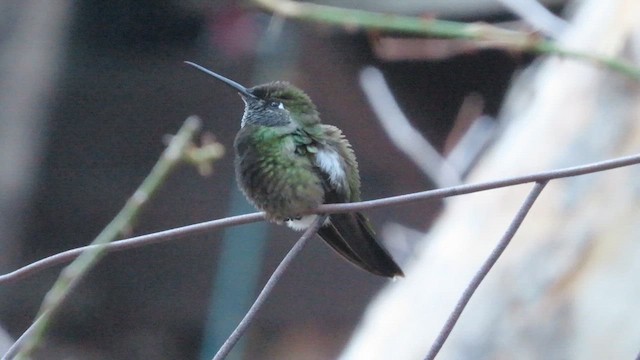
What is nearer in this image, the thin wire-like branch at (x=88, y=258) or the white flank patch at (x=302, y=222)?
the thin wire-like branch at (x=88, y=258)

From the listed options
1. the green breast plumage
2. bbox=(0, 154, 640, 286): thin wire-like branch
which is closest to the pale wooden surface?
the green breast plumage

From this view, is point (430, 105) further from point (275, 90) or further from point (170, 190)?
point (275, 90)

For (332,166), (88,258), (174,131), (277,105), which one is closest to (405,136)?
(277,105)

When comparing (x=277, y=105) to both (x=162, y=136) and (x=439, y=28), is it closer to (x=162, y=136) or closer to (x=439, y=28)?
(x=439, y=28)

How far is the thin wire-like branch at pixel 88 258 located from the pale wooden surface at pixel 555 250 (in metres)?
1.56

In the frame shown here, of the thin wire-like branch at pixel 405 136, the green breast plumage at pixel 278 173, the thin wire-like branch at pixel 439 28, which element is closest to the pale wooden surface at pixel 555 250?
the thin wire-like branch at pixel 405 136

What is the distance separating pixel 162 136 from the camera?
5082 millimetres

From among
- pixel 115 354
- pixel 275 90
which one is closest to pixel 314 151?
pixel 275 90

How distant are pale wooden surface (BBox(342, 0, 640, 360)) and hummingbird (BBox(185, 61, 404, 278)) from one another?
1192 mm

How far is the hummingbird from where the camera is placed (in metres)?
1.82

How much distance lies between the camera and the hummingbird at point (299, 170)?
1.82 m

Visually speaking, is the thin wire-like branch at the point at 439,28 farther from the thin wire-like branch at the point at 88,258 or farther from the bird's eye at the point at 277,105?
the thin wire-like branch at the point at 88,258

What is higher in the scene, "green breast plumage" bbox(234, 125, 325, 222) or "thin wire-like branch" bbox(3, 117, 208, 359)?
"green breast plumage" bbox(234, 125, 325, 222)

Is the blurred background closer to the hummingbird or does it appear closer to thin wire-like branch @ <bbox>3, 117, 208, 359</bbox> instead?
the hummingbird
